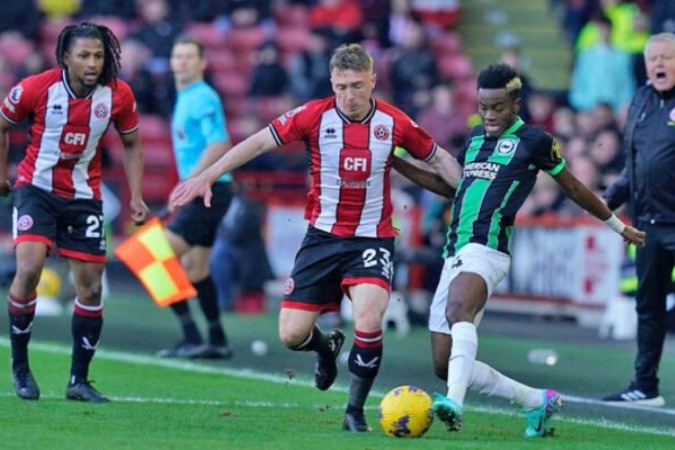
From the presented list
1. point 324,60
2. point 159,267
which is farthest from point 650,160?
point 324,60

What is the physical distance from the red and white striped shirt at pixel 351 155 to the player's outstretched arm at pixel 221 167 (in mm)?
82

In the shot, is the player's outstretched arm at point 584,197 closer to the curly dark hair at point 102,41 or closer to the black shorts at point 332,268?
the black shorts at point 332,268

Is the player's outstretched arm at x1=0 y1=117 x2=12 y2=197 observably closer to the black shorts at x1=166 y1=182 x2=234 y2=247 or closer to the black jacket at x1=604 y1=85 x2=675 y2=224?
the black shorts at x1=166 y1=182 x2=234 y2=247

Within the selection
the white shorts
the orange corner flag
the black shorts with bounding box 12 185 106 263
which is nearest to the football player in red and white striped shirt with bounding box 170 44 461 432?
the white shorts

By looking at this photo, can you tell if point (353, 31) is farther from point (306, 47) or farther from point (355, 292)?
point (355, 292)

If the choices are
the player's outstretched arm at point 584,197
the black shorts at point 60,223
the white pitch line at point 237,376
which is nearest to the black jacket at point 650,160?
the white pitch line at point 237,376

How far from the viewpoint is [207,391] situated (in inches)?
429

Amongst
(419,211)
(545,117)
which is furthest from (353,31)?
(419,211)

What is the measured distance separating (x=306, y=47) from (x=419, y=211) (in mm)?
6882

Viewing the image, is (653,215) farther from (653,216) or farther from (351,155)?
(351,155)

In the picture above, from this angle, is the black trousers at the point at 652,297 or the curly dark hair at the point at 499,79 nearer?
the curly dark hair at the point at 499,79

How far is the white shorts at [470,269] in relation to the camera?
29.1ft

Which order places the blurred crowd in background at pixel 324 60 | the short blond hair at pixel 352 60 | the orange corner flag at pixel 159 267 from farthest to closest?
the blurred crowd in background at pixel 324 60
the orange corner flag at pixel 159 267
the short blond hair at pixel 352 60

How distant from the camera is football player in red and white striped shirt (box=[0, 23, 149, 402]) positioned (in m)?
9.80
